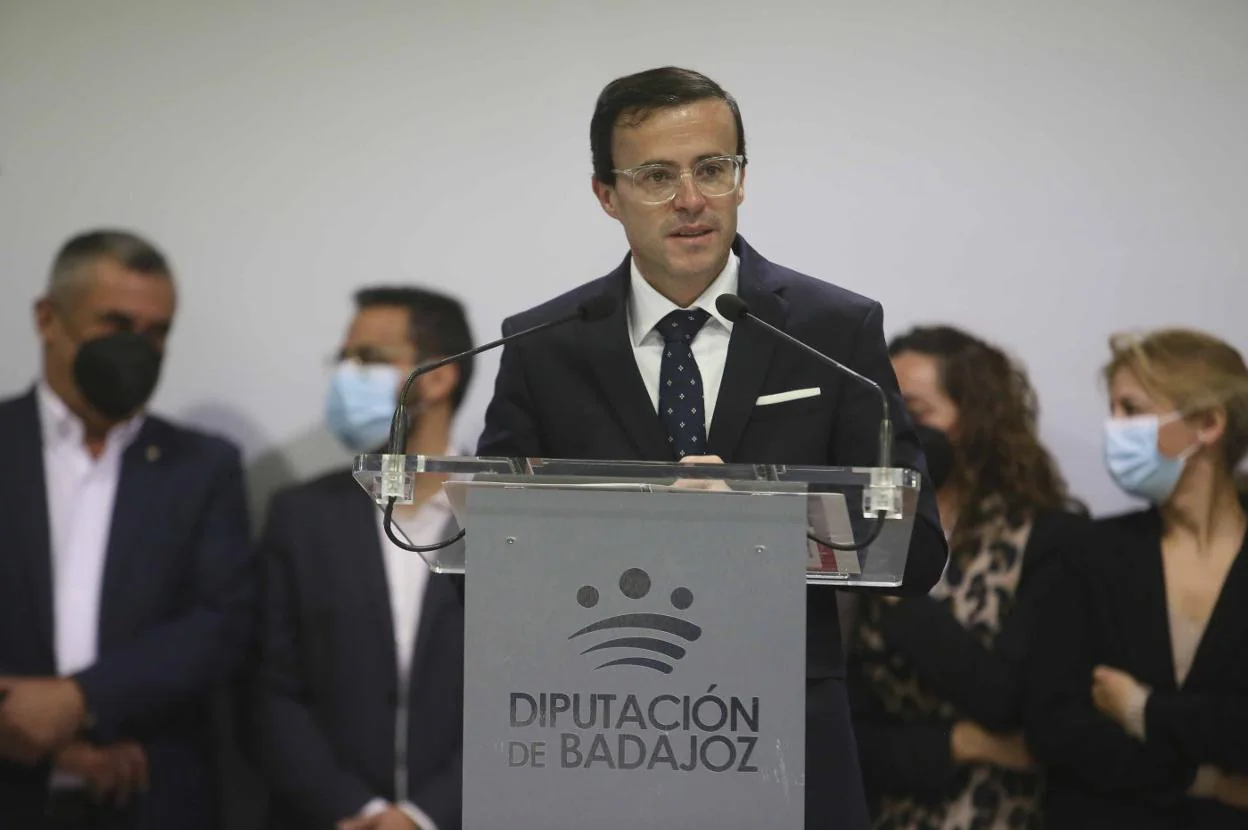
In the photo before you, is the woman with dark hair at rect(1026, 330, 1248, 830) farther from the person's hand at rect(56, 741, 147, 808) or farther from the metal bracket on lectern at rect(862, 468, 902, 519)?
the person's hand at rect(56, 741, 147, 808)

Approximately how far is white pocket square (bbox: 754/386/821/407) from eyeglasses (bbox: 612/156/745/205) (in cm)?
34

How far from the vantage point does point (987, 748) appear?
3.85 m

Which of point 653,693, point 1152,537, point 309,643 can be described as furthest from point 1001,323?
point 653,693

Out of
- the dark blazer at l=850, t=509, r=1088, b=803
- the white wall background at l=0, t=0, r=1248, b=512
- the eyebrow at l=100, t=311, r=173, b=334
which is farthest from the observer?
the eyebrow at l=100, t=311, r=173, b=334

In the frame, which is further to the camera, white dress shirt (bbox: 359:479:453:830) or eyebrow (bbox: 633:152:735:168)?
white dress shirt (bbox: 359:479:453:830)

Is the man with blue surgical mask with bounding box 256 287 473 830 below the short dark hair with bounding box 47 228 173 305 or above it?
below

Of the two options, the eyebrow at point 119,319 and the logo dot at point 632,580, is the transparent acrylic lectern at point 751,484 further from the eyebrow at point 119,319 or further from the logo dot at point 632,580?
the eyebrow at point 119,319

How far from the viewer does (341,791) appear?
4.01m

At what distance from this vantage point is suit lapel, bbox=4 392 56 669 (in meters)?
4.21

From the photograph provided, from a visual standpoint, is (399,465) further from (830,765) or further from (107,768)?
(107,768)

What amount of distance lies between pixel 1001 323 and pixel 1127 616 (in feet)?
2.88

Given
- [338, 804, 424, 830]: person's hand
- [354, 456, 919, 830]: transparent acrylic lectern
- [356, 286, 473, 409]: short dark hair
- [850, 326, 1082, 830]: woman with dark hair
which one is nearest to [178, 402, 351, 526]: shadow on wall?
[356, 286, 473, 409]: short dark hair

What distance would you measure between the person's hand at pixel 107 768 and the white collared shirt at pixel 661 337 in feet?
7.08

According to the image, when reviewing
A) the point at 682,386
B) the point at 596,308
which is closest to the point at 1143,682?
the point at 682,386
